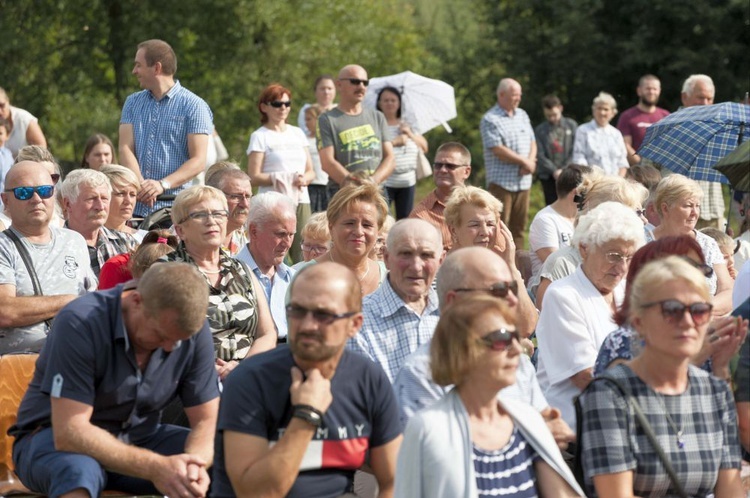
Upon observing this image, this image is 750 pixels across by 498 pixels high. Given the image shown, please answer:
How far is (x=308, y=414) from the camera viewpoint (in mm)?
4031

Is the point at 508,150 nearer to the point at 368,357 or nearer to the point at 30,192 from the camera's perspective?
the point at 30,192

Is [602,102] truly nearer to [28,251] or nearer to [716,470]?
[28,251]

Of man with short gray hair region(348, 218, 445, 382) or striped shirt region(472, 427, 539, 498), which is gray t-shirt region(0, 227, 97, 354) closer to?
man with short gray hair region(348, 218, 445, 382)

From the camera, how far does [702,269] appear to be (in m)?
4.82

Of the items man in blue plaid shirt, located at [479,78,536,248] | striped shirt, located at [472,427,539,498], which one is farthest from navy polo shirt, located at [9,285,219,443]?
man in blue plaid shirt, located at [479,78,536,248]

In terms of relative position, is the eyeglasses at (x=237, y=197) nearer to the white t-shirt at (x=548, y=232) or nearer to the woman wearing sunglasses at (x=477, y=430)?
the white t-shirt at (x=548, y=232)

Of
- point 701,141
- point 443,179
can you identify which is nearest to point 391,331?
point 443,179

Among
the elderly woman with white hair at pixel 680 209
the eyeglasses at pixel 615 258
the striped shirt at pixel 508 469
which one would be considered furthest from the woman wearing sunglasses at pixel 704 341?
the elderly woman with white hair at pixel 680 209

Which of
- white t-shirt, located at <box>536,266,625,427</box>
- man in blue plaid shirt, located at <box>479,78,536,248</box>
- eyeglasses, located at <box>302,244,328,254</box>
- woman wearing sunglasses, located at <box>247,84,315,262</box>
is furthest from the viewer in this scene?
man in blue plaid shirt, located at <box>479,78,536,248</box>

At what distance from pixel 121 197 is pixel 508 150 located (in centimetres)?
630

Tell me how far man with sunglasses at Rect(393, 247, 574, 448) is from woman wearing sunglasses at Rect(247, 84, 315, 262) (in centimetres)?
581

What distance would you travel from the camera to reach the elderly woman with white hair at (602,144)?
45.1 feet

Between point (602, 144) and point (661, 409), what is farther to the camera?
point (602, 144)

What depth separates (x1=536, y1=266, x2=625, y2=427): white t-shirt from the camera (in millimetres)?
5379
